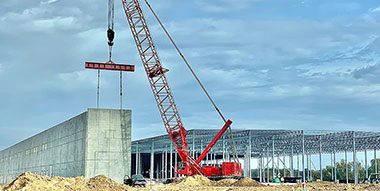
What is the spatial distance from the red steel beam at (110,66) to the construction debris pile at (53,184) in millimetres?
13031

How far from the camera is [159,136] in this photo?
237ft

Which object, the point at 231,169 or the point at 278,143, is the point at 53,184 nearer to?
the point at 231,169

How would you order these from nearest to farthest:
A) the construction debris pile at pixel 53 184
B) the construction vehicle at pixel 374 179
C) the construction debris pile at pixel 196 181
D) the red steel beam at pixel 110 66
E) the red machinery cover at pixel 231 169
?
the construction debris pile at pixel 53 184 → the red steel beam at pixel 110 66 → the construction debris pile at pixel 196 181 → the red machinery cover at pixel 231 169 → the construction vehicle at pixel 374 179

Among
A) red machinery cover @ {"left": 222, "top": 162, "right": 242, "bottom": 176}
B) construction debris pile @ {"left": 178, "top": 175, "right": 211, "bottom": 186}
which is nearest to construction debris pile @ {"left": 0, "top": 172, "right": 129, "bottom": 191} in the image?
construction debris pile @ {"left": 178, "top": 175, "right": 211, "bottom": 186}

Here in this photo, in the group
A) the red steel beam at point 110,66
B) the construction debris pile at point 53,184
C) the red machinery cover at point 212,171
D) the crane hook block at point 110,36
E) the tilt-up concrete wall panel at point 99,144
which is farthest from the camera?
the red machinery cover at point 212,171

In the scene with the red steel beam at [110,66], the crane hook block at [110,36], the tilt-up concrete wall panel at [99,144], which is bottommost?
the tilt-up concrete wall panel at [99,144]

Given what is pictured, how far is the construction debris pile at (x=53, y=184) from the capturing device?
110ft

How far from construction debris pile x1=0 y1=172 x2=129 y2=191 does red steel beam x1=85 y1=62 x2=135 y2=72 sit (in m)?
13.0

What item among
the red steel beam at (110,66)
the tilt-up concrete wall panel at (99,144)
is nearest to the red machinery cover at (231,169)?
the tilt-up concrete wall panel at (99,144)

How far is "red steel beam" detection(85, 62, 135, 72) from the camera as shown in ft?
161

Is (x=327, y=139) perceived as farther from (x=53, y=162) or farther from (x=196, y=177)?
(x=53, y=162)

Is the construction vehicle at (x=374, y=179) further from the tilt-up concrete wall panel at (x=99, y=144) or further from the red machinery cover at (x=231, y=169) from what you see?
the tilt-up concrete wall panel at (x=99, y=144)

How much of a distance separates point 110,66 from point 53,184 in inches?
696

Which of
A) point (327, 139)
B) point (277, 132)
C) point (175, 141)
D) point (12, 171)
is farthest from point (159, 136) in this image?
point (12, 171)
